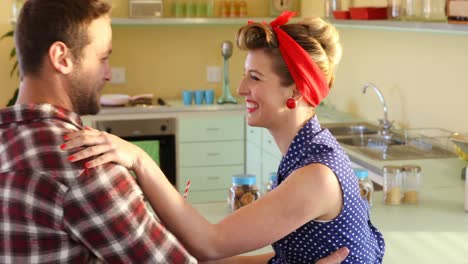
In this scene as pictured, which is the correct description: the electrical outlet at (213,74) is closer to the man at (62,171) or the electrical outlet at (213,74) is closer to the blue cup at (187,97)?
the blue cup at (187,97)

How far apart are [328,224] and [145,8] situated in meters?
4.03

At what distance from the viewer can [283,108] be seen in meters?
1.96

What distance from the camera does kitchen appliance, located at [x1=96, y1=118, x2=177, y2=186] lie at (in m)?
5.28

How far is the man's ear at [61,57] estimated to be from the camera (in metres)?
1.49

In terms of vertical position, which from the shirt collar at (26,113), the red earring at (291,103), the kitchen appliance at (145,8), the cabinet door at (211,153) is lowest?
the cabinet door at (211,153)

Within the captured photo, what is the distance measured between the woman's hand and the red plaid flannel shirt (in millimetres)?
15

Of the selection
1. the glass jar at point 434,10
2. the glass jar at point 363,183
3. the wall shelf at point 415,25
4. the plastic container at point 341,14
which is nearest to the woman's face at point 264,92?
the glass jar at point 363,183

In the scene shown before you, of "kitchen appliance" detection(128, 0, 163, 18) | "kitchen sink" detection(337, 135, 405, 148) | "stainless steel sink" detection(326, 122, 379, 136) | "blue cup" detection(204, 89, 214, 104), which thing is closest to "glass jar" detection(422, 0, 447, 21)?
"kitchen sink" detection(337, 135, 405, 148)

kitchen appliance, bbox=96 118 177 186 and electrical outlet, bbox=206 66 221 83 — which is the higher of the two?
electrical outlet, bbox=206 66 221 83

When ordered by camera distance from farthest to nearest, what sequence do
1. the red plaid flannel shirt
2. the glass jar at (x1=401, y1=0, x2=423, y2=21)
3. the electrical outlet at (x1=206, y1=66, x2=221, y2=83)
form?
the electrical outlet at (x1=206, y1=66, x2=221, y2=83), the glass jar at (x1=401, y1=0, x2=423, y2=21), the red plaid flannel shirt

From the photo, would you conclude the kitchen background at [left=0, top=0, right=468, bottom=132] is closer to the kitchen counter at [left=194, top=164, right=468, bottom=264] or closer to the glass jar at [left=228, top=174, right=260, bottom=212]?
the kitchen counter at [left=194, top=164, right=468, bottom=264]

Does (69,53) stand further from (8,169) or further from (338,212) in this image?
(338,212)

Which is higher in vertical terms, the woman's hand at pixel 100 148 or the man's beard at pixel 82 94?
the man's beard at pixel 82 94

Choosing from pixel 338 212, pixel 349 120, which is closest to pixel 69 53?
pixel 338 212
